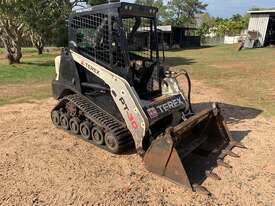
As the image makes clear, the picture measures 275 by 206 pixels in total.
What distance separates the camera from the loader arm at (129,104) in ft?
15.6

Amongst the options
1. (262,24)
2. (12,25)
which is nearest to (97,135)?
(12,25)

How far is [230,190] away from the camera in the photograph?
422cm

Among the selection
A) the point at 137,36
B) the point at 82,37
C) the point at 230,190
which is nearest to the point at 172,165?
the point at 230,190

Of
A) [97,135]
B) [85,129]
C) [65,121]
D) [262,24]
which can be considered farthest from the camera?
[262,24]

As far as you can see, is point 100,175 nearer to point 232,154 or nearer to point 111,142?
point 111,142

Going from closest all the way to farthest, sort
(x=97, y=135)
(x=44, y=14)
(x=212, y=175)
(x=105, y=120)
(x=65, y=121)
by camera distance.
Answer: (x=212, y=175)
(x=105, y=120)
(x=97, y=135)
(x=65, y=121)
(x=44, y=14)

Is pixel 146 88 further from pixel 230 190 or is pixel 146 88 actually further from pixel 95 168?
pixel 230 190

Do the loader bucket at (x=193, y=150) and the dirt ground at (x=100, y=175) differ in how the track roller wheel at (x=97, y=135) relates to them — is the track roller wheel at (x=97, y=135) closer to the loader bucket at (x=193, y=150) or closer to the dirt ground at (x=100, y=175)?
the dirt ground at (x=100, y=175)

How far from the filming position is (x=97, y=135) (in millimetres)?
5625

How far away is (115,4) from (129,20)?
580 millimetres

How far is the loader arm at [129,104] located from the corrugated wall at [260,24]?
33.1m

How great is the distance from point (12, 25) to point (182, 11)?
51506mm

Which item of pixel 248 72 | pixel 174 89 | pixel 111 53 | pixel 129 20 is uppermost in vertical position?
pixel 129 20

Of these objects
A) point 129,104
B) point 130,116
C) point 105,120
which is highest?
point 129,104
